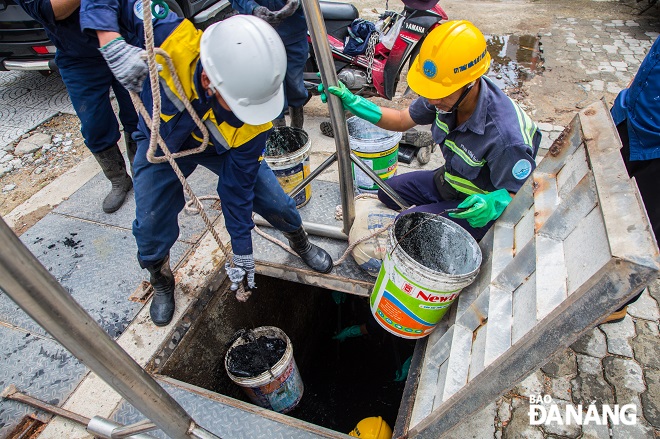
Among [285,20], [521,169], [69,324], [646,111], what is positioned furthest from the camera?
[285,20]

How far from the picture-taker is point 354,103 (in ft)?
7.90

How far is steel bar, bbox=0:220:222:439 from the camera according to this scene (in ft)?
2.70

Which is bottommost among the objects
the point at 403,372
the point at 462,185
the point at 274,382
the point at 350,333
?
the point at 350,333

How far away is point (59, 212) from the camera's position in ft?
10.7

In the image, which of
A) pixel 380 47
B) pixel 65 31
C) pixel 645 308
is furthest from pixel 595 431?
pixel 65 31

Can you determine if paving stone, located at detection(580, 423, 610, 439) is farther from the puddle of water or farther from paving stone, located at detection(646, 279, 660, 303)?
the puddle of water

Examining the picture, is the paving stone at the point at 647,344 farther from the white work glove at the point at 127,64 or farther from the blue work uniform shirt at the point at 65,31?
the blue work uniform shirt at the point at 65,31

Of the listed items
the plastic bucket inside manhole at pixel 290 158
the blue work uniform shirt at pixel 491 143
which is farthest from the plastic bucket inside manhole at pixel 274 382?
the blue work uniform shirt at pixel 491 143

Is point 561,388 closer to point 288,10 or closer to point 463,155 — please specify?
point 463,155

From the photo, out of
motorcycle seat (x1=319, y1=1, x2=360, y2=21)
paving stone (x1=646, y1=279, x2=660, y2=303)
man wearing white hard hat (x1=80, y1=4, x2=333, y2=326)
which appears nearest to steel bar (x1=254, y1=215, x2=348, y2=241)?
man wearing white hard hat (x1=80, y1=4, x2=333, y2=326)

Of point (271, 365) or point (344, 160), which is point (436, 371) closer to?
point (271, 365)

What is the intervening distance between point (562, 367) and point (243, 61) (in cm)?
248

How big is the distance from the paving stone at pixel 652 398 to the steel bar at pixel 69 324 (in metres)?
2.48

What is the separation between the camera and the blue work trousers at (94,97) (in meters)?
2.74
